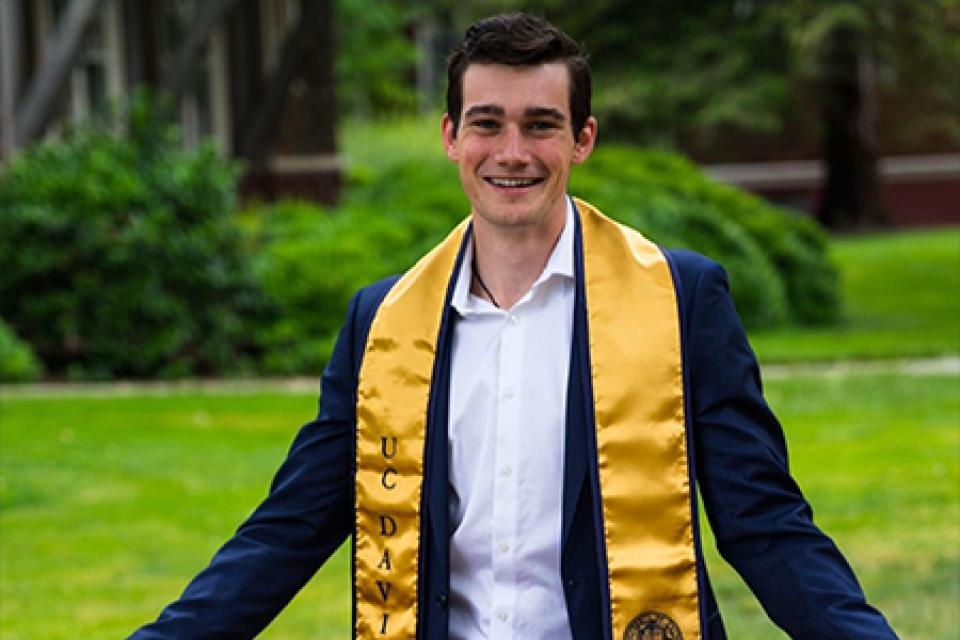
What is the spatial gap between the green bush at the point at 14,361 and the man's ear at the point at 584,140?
11.0m

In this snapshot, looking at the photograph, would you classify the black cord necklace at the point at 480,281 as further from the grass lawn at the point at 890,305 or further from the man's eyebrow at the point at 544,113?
the grass lawn at the point at 890,305

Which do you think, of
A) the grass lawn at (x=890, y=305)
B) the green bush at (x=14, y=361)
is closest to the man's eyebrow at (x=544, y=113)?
the green bush at (x=14, y=361)

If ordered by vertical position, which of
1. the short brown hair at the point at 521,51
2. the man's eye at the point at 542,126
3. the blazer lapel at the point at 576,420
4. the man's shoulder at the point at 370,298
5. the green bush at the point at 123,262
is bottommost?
the green bush at the point at 123,262

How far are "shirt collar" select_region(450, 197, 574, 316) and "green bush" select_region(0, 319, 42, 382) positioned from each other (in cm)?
1088

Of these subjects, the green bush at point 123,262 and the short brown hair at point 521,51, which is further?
the green bush at point 123,262

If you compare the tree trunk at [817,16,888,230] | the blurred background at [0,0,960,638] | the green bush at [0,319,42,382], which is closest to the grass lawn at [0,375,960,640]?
the blurred background at [0,0,960,638]

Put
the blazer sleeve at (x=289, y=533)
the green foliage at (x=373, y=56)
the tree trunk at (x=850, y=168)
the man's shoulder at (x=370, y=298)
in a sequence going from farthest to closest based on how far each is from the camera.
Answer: the green foliage at (x=373, y=56), the tree trunk at (x=850, y=168), the man's shoulder at (x=370, y=298), the blazer sleeve at (x=289, y=533)

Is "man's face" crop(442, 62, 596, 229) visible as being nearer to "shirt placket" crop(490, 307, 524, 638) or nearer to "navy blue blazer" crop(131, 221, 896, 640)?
"navy blue blazer" crop(131, 221, 896, 640)

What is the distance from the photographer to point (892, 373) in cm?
1411

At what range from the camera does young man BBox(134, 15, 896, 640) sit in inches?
121

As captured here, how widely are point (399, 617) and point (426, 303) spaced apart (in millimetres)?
538

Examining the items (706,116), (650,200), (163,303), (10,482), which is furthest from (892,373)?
(706,116)

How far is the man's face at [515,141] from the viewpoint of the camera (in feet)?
10.2

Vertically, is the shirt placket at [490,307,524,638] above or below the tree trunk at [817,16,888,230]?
above
